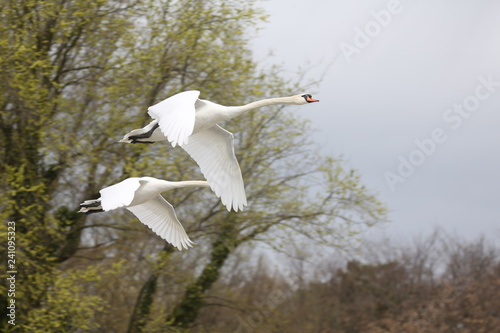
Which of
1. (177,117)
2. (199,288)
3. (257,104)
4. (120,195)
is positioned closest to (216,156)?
(257,104)

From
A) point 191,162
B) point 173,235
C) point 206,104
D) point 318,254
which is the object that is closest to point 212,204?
point 191,162

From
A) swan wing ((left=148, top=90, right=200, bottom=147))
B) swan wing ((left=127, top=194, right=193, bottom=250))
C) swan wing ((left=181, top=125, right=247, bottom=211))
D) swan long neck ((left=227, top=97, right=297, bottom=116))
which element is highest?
swan wing ((left=148, top=90, right=200, bottom=147))

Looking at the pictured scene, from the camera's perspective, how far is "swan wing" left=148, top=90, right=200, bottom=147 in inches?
340

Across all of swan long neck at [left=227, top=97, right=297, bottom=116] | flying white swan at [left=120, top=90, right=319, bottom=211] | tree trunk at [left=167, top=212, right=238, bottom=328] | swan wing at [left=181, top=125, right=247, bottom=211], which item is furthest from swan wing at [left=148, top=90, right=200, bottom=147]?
tree trunk at [left=167, top=212, right=238, bottom=328]

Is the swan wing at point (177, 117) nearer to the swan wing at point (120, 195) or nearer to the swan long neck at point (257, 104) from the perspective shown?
the swan long neck at point (257, 104)

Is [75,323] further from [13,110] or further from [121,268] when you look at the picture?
[13,110]

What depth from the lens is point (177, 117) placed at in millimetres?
9102

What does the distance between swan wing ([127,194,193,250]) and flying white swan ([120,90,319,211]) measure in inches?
49.9

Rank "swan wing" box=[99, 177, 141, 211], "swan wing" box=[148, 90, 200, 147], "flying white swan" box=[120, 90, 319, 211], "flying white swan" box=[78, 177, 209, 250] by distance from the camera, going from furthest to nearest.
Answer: "flying white swan" box=[78, 177, 209, 250]
"swan wing" box=[99, 177, 141, 211]
"flying white swan" box=[120, 90, 319, 211]
"swan wing" box=[148, 90, 200, 147]

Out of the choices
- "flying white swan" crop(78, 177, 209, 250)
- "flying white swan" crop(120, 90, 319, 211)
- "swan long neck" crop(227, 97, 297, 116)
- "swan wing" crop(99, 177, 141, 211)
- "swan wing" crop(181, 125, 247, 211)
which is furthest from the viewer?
"swan wing" crop(181, 125, 247, 211)

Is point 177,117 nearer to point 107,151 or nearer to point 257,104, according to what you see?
point 257,104

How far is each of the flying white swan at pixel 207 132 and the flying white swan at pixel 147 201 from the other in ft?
1.22

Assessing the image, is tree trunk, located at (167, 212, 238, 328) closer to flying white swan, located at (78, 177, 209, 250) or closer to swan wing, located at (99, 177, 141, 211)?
flying white swan, located at (78, 177, 209, 250)

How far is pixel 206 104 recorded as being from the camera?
1068 cm
